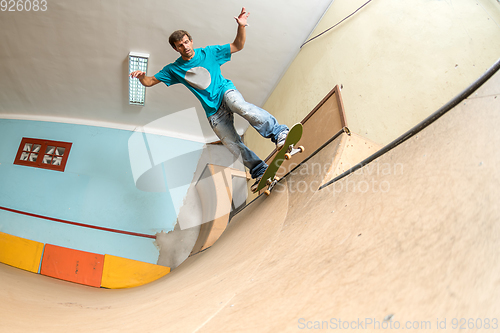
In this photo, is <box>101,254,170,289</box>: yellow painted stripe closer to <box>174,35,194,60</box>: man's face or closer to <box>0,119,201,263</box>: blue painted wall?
<box>0,119,201,263</box>: blue painted wall

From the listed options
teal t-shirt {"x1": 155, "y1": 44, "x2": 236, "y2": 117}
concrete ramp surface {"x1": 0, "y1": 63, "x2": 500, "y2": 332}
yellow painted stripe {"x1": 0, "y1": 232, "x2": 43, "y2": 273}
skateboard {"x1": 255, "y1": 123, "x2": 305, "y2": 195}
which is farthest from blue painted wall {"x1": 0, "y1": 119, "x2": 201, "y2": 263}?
concrete ramp surface {"x1": 0, "y1": 63, "x2": 500, "y2": 332}

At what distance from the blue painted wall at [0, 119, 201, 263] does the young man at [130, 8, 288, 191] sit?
9.15 ft

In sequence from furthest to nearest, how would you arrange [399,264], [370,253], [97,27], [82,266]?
[97,27]
[82,266]
[370,253]
[399,264]

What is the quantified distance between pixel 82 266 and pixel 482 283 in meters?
3.99

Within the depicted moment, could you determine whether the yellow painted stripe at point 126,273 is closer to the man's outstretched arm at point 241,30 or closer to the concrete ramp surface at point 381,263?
the concrete ramp surface at point 381,263

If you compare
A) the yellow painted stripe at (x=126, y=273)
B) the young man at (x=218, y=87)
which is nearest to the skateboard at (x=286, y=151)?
the young man at (x=218, y=87)

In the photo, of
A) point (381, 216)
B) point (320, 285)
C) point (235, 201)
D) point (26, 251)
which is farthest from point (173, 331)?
point (26, 251)

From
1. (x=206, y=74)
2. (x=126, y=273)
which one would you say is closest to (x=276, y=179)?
(x=206, y=74)

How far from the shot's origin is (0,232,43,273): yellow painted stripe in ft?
10.9

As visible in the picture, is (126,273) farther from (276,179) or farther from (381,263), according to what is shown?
(381,263)

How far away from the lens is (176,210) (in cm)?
482

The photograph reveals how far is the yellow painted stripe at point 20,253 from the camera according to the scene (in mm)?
3330

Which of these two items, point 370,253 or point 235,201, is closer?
point 370,253

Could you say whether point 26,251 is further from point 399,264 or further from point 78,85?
point 399,264
